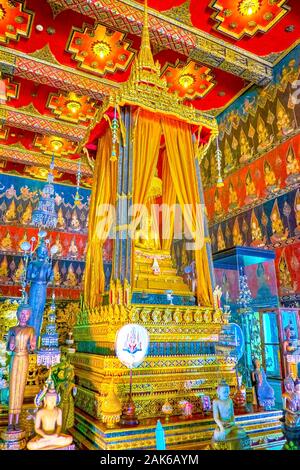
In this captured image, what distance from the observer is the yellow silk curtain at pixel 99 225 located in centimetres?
455

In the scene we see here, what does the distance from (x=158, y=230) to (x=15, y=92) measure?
5569 millimetres

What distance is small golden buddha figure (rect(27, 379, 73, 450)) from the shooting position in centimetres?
248

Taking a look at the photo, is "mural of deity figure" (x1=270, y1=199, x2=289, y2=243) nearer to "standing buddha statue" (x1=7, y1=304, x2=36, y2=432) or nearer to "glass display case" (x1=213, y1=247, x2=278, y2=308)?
"glass display case" (x1=213, y1=247, x2=278, y2=308)

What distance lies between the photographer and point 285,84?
22.3 ft

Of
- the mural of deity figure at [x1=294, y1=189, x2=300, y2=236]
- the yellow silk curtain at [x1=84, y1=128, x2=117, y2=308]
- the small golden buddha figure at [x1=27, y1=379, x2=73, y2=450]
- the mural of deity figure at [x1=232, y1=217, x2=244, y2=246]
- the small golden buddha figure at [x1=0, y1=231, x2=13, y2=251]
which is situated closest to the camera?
the small golden buddha figure at [x1=27, y1=379, x2=73, y2=450]

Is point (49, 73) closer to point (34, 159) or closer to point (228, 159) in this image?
point (34, 159)

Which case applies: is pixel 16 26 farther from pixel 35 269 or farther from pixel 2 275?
pixel 2 275

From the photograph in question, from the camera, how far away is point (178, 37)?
626cm

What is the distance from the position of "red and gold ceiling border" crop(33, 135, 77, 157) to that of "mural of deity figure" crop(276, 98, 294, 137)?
5909mm

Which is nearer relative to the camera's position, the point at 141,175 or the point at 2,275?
the point at 141,175

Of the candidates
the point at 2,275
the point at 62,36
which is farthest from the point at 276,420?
the point at 2,275

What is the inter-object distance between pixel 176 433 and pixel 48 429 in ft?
3.93

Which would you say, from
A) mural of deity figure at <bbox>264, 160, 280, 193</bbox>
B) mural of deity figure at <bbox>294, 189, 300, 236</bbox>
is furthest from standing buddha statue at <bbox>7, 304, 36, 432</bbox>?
mural of deity figure at <bbox>264, 160, 280, 193</bbox>

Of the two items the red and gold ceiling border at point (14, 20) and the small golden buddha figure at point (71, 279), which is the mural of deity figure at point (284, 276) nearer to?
the red and gold ceiling border at point (14, 20)
